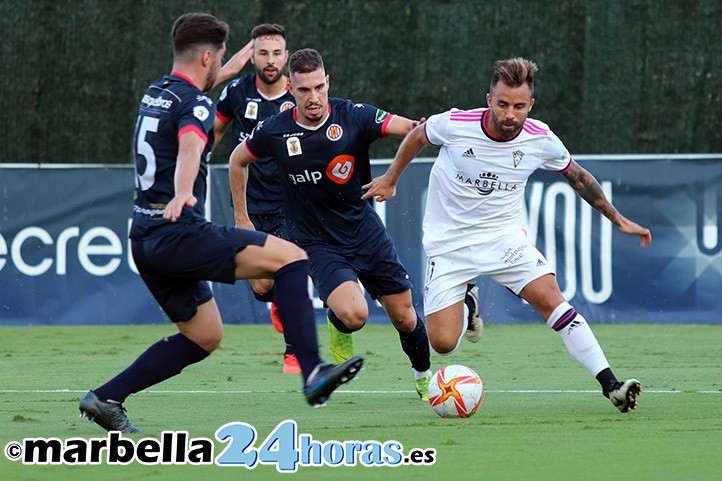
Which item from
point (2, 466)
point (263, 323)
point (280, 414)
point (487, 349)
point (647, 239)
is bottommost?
point (263, 323)

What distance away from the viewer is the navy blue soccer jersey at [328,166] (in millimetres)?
8539

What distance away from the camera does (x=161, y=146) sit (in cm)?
650

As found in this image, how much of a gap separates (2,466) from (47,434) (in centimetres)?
97

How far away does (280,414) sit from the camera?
7609 mm

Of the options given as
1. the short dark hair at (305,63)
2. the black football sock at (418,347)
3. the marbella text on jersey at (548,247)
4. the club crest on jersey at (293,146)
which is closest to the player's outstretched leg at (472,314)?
the black football sock at (418,347)

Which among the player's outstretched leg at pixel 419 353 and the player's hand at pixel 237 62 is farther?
the player's hand at pixel 237 62

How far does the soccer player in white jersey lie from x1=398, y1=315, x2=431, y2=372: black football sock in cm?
24

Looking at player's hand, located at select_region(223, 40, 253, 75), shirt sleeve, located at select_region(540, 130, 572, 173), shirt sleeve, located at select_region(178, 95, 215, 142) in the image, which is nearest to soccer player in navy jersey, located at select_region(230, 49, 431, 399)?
shirt sleeve, located at select_region(540, 130, 572, 173)

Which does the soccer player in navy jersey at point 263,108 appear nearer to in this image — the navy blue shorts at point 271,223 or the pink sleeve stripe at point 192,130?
the navy blue shorts at point 271,223

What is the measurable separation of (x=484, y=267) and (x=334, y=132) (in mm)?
1400

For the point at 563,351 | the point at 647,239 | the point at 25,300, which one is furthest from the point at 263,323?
the point at 647,239

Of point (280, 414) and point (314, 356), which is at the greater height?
point (314, 356)

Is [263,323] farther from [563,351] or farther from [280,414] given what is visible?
[280,414]

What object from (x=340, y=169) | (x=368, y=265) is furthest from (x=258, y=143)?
(x=368, y=265)
